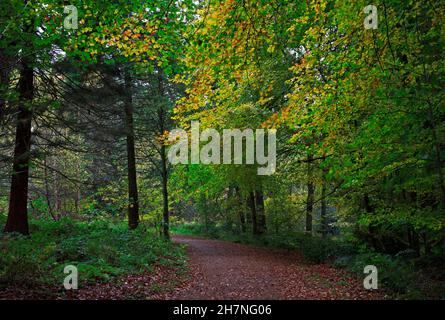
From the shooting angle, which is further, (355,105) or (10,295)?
(355,105)

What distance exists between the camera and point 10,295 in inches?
229

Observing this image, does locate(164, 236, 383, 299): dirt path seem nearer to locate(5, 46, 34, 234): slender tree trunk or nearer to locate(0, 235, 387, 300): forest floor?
locate(0, 235, 387, 300): forest floor

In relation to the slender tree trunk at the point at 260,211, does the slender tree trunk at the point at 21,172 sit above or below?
above

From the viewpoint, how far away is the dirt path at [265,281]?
26.5 ft

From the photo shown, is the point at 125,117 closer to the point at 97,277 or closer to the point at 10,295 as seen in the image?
the point at 97,277

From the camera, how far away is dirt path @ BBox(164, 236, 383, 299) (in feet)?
26.5

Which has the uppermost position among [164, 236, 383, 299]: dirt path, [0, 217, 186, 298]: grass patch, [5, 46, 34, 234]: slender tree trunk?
[5, 46, 34, 234]: slender tree trunk

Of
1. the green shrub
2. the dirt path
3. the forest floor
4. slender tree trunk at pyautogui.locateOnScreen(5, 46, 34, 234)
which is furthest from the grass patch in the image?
the dirt path

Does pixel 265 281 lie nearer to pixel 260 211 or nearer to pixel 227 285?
pixel 227 285

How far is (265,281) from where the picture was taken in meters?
9.74

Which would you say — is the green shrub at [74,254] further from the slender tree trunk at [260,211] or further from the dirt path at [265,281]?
the slender tree trunk at [260,211]

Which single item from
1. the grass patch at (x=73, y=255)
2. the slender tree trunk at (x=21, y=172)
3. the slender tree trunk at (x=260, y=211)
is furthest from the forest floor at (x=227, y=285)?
the slender tree trunk at (x=260, y=211)

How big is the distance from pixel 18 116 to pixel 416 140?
40.4 ft
